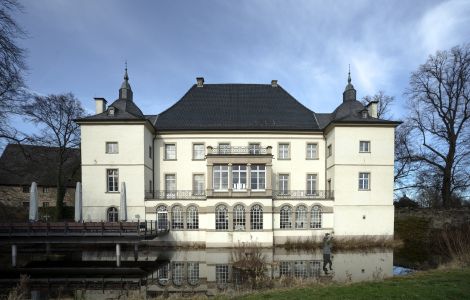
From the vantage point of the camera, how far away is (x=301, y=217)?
21.1 m

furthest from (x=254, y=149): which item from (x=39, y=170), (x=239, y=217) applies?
(x=39, y=170)

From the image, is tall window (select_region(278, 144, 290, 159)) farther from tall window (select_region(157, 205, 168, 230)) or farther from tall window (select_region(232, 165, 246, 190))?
tall window (select_region(157, 205, 168, 230))

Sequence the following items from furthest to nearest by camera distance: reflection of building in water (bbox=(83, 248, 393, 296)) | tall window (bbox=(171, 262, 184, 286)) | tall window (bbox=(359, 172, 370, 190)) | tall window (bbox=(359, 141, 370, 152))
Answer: tall window (bbox=(359, 141, 370, 152)), tall window (bbox=(359, 172, 370, 190)), tall window (bbox=(171, 262, 184, 286)), reflection of building in water (bbox=(83, 248, 393, 296))

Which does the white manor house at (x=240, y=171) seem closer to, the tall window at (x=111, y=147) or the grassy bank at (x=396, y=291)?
the tall window at (x=111, y=147)

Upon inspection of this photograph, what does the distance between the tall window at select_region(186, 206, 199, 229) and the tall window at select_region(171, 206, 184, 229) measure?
37 cm

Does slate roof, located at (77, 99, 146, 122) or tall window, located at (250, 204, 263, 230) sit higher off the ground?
slate roof, located at (77, 99, 146, 122)

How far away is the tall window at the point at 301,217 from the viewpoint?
68.9 feet

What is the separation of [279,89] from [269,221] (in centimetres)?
1130

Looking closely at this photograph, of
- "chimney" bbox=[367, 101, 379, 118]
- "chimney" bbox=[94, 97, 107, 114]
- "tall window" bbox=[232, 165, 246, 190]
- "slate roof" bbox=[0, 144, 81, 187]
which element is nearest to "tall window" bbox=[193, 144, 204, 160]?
"tall window" bbox=[232, 165, 246, 190]

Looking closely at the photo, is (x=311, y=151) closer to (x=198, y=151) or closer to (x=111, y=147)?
(x=198, y=151)

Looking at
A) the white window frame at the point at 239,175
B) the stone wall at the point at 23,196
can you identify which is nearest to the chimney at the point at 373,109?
the white window frame at the point at 239,175

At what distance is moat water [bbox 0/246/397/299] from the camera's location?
10.7m

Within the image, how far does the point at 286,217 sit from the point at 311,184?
3853 millimetres

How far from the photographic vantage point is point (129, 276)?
42.0 feet
